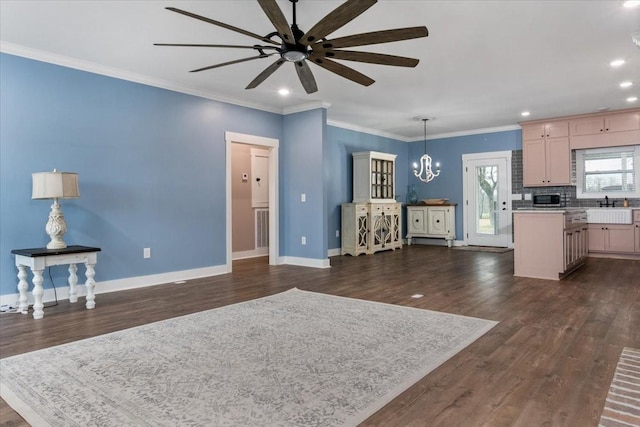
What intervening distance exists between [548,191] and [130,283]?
7.74 metres

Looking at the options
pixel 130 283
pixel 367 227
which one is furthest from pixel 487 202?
pixel 130 283

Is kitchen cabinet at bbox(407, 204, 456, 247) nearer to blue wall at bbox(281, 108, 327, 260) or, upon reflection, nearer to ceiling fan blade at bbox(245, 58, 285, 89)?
blue wall at bbox(281, 108, 327, 260)

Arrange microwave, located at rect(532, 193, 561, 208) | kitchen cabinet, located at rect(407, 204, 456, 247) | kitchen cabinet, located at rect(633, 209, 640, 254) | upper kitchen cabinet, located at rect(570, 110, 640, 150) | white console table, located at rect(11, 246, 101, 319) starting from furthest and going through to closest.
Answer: kitchen cabinet, located at rect(407, 204, 456, 247)
microwave, located at rect(532, 193, 561, 208)
upper kitchen cabinet, located at rect(570, 110, 640, 150)
kitchen cabinet, located at rect(633, 209, 640, 254)
white console table, located at rect(11, 246, 101, 319)

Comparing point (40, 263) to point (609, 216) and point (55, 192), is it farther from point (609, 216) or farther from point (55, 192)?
point (609, 216)

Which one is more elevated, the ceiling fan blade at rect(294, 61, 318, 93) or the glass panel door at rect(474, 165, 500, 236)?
the ceiling fan blade at rect(294, 61, 318, 93)

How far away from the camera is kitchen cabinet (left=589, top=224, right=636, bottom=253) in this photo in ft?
22.4

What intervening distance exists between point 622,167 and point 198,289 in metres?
7.65

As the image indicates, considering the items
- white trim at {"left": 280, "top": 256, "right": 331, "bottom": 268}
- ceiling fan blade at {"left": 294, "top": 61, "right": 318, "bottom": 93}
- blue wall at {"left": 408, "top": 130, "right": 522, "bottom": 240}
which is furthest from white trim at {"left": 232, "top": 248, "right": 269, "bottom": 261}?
ceiling fan blade at {"left": 294, "top": 61, "right": 318, "bottom": 93}

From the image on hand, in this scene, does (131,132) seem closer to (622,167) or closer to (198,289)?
(198,289)

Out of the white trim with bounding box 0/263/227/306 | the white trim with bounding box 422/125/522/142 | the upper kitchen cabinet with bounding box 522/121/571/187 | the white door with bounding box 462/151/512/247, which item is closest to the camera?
the white trim with bounding box 0/263/227/306

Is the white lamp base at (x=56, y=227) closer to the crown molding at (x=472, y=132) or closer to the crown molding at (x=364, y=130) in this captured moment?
the crown molding at (x=364, y=130)

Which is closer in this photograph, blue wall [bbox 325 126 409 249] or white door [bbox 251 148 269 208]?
blue wall [bbox 325 126 409 249]

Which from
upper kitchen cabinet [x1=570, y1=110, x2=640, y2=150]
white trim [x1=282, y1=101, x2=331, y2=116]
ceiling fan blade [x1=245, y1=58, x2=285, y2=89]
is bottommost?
ceiling fan blade [x1=245, y1=58, x2=285, y2=89]

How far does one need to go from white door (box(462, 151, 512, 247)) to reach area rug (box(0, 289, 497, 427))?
19.3 ft
